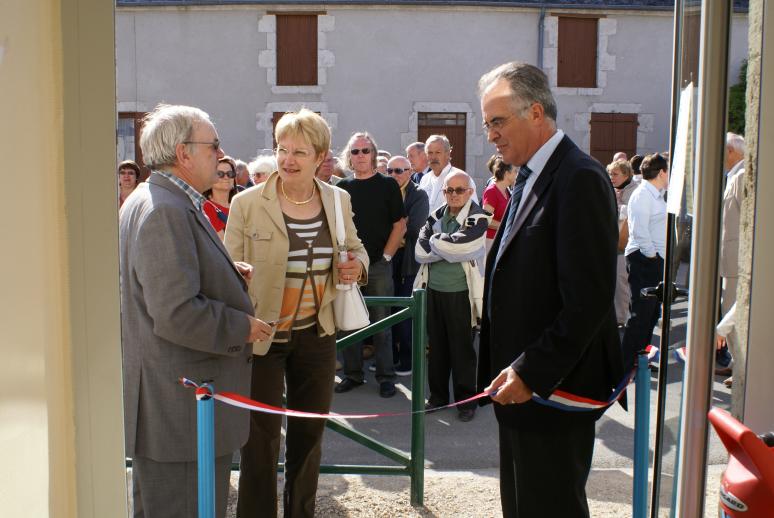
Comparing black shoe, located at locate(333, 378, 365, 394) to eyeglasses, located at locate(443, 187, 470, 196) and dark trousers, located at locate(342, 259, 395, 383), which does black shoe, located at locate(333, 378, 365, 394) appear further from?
eyeglasses, located at locate(443, 187, 470, 196)

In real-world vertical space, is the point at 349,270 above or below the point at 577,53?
below

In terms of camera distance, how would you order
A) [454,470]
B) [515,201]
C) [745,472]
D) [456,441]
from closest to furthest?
[745,472] < [515,201] < [454,470] < [456,441]

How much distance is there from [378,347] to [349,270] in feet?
10.5

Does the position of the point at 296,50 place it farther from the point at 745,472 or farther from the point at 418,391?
the point at 745,472

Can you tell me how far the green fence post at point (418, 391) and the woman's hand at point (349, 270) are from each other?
2.05 feet

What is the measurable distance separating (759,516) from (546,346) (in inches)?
35.5

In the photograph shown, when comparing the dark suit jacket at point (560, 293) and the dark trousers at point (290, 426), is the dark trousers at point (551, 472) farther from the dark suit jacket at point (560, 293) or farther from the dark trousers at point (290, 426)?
the dark trousers at point (290, 426)

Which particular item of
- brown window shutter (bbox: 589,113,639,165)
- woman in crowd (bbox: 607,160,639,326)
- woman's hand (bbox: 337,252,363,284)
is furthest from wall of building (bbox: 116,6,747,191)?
woman's hand (bbox: 337,252,363,284)

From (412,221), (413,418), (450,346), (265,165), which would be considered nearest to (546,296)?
(413,418)

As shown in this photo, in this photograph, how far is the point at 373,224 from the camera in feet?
23.2

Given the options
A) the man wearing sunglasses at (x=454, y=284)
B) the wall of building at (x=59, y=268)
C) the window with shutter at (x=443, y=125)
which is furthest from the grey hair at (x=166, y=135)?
the window with shutter at (x=443, y=125)

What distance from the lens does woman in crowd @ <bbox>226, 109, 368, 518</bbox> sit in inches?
144

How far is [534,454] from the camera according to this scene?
8.95 feet

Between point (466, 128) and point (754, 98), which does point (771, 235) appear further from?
point (466, 128)
